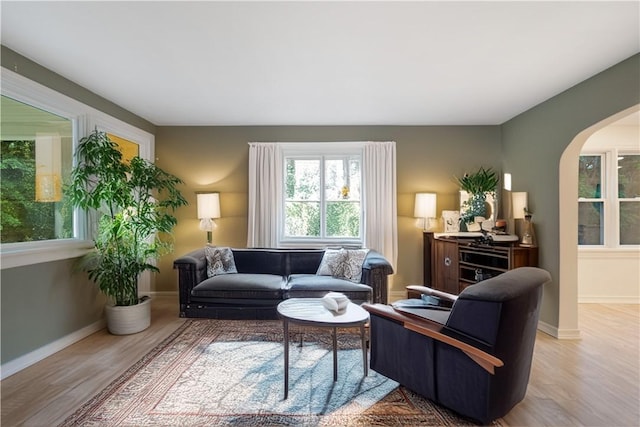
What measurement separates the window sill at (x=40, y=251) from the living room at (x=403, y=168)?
6cm

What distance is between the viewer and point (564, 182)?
10.7 ft

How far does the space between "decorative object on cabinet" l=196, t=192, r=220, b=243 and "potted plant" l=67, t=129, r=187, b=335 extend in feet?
2.97

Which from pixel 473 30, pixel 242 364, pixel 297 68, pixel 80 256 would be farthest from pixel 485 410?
pixel 80 256

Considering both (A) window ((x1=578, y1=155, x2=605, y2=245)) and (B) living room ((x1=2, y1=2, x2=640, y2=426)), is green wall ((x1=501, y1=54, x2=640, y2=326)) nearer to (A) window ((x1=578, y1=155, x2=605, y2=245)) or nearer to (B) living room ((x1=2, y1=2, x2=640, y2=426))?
(B) living room ((x1=2, y1=2, x2=640, y2=426))

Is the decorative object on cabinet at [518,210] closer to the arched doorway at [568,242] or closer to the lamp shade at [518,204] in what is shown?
the lamp shade at [518,204]

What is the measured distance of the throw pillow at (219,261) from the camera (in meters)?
3.91

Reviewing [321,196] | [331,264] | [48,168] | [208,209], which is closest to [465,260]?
[331,264]

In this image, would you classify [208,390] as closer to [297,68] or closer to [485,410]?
[485,410]

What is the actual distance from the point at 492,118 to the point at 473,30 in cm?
251

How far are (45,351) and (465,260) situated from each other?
4511 millimetres

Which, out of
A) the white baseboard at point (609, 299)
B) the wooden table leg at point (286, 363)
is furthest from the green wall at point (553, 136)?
the wooden table leg at point (286, 363)

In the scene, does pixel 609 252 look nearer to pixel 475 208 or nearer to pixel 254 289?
pixel 475 208

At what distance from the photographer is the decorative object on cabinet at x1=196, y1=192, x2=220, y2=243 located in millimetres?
4418

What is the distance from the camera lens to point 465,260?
3885mm
